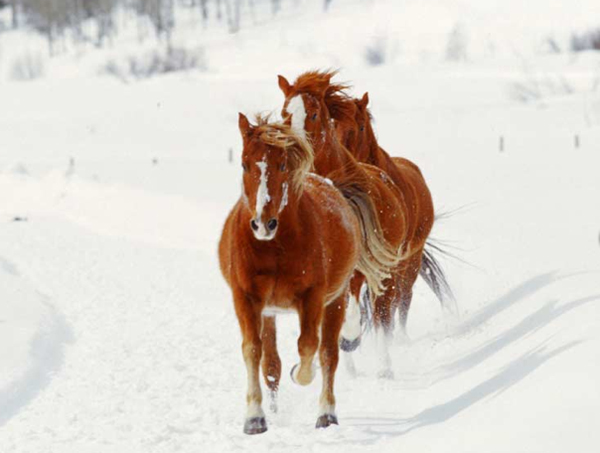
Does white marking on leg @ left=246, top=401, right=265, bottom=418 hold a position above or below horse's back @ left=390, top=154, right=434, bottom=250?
below

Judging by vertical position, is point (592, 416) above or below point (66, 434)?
above

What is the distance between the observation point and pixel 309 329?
573 cm

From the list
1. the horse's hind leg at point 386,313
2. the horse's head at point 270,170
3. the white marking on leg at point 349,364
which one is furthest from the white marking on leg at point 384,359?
the horse's head at point 270,170

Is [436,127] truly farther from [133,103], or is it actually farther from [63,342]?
[63,342]

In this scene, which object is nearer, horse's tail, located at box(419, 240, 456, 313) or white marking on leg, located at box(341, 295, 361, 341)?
white marking on leg, located at box(341, 295, 361, 341)

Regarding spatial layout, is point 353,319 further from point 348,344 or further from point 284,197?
point 284,197

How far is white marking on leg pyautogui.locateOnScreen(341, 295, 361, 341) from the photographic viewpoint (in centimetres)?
741

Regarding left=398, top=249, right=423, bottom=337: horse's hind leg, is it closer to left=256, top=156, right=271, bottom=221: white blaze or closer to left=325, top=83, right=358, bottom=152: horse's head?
left=325, top=83, right=358, bottom=152: horse's head

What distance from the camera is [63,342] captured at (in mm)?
Answer: 9742

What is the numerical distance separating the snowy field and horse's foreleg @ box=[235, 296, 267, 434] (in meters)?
0.09

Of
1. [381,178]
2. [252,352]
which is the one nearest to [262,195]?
[252,352]

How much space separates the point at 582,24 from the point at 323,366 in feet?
195

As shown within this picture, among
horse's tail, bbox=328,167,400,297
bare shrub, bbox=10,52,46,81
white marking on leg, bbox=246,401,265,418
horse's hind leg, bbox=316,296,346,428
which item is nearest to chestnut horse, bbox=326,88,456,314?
horse's tail, bbox=328,167,400,297

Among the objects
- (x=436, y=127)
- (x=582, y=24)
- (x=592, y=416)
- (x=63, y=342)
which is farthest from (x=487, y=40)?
(x=592, y=416)
